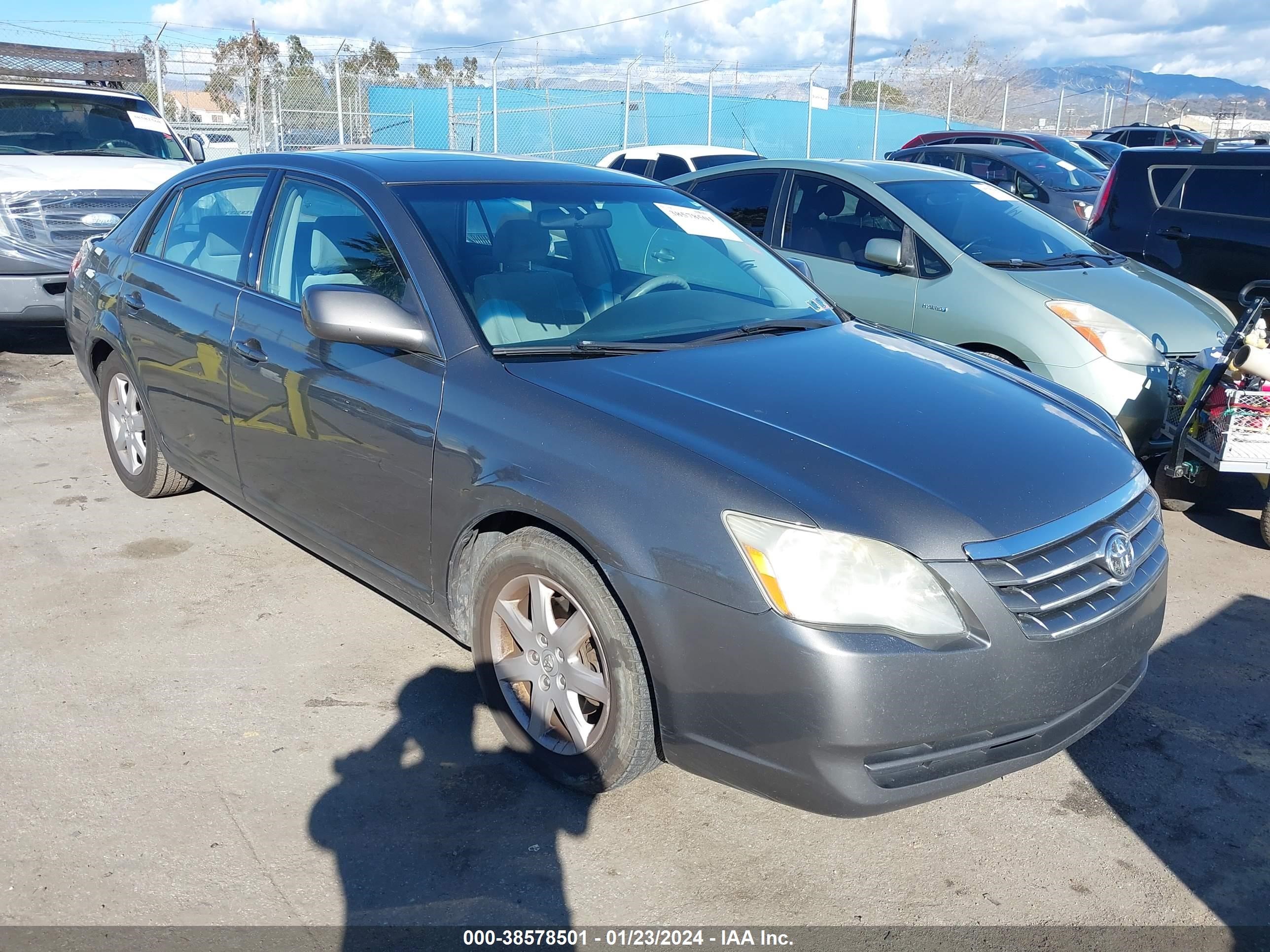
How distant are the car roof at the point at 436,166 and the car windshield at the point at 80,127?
6.12 metres

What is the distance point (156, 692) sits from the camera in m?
3.63

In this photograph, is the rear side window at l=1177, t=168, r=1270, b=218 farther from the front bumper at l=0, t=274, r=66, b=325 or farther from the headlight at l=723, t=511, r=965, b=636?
the front bumper at l=0, t=274, r=66, b=325

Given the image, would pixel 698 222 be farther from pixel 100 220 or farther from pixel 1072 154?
pixel 1072 154

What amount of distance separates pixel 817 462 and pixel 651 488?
0.42m

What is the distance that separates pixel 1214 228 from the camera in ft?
24.5

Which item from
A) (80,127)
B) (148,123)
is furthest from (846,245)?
(80,127)

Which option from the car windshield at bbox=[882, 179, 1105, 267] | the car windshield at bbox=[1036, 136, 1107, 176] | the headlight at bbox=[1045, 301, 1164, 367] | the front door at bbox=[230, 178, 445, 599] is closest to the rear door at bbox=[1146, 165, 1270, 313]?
the car windshield at bbox=[882, 179, 1105, 267]

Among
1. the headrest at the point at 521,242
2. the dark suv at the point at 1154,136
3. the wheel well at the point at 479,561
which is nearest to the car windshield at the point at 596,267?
the headrest at the point at 521,242

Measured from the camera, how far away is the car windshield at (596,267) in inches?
136

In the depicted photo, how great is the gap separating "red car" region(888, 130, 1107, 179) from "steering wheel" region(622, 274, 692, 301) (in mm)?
14372

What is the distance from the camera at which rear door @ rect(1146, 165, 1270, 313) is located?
7270 mm

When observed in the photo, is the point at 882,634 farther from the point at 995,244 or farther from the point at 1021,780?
the point at 995,244

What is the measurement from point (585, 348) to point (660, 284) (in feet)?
2.06

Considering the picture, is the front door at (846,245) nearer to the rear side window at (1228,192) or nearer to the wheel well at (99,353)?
the rear side window at (1228,192)
